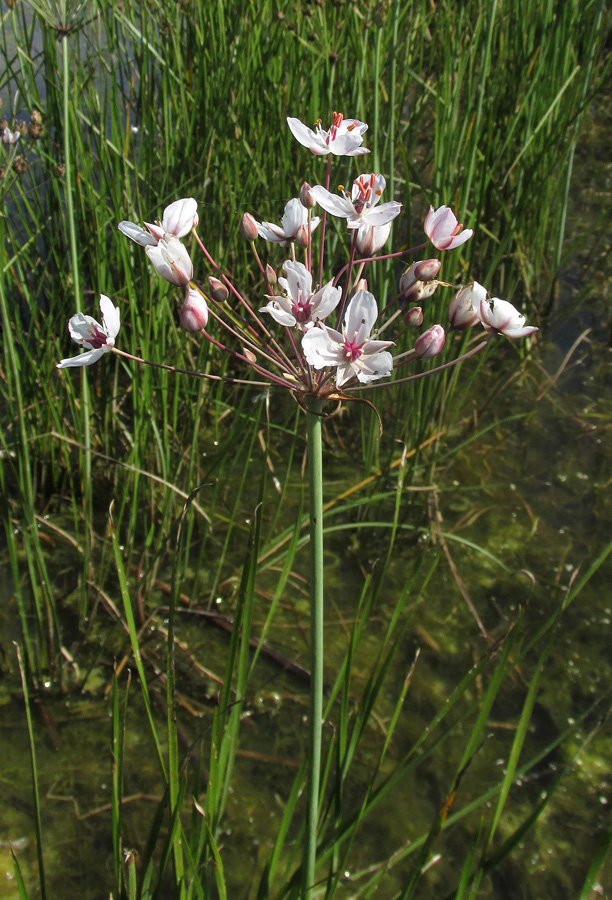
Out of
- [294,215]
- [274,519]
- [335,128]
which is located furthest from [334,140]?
[274,519]

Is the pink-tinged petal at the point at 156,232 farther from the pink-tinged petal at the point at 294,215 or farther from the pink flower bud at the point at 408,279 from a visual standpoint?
the pink flower bud at the point at 408,279

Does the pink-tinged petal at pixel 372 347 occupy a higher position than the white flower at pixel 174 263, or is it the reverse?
the white flower at pixel 174 263

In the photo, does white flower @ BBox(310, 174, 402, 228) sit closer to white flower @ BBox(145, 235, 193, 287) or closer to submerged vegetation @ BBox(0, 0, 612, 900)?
white flower @ BBox(145, 235, 193, 287)

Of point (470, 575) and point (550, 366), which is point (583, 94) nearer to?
point (550, 366)

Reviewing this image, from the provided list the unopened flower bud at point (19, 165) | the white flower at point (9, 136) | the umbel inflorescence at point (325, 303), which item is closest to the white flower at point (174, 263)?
the umbel inflorescence at point (325, 303)

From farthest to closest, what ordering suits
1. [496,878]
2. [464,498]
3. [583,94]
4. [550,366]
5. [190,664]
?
[550,366], [583,94], [464,498], [190,664], [496,878]

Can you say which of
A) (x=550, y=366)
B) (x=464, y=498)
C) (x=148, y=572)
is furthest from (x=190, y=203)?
(x=550, y=366)
